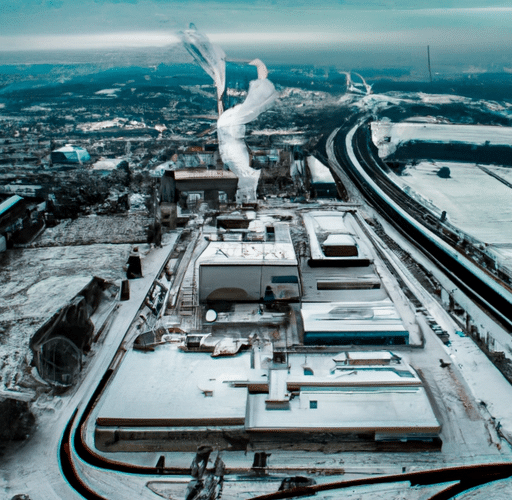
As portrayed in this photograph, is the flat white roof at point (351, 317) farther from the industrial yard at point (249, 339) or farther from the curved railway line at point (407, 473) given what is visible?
the curved railway line at point (407, 473)

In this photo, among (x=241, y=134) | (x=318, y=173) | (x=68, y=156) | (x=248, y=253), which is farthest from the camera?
(x=68, y=156)

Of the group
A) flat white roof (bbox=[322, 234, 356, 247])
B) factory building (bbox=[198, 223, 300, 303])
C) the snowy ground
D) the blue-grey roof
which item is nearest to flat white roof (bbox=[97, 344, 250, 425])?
the snowy ground

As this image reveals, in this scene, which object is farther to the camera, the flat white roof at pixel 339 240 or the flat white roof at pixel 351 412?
the flat white roof at pixel 339 240

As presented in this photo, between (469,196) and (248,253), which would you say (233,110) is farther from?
(248,253)

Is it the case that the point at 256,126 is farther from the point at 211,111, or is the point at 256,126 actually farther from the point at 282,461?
the point at 282,461

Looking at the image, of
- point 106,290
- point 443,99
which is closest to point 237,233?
point 106,290

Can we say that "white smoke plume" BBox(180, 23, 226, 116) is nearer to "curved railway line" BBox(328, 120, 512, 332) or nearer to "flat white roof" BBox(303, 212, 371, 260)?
"curved railway line" BBox(328, 120, 512, 332)

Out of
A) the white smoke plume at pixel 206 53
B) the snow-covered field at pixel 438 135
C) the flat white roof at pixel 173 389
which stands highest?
the white smoke plume at pixel 206 53

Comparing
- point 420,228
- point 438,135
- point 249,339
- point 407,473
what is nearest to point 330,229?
point 420,228

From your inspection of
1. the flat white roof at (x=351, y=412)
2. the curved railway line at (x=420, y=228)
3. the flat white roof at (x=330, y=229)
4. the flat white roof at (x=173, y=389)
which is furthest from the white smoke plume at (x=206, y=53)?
the flat white roof at (x=351, y=412)

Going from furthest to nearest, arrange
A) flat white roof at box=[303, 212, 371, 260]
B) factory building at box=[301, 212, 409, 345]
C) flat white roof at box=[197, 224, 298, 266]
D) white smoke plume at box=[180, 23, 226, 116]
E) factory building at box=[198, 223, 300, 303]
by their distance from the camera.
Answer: white smoke plume at box=[180, 23, 226, 116], flat white roof at box=[303, 212, 371, 260], flat white roof at box=[197, 224, 298, 266], factory building at box=[198, 223, 300, 303], factory building at box=[301, 212, 409, 345]

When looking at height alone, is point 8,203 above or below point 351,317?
above
